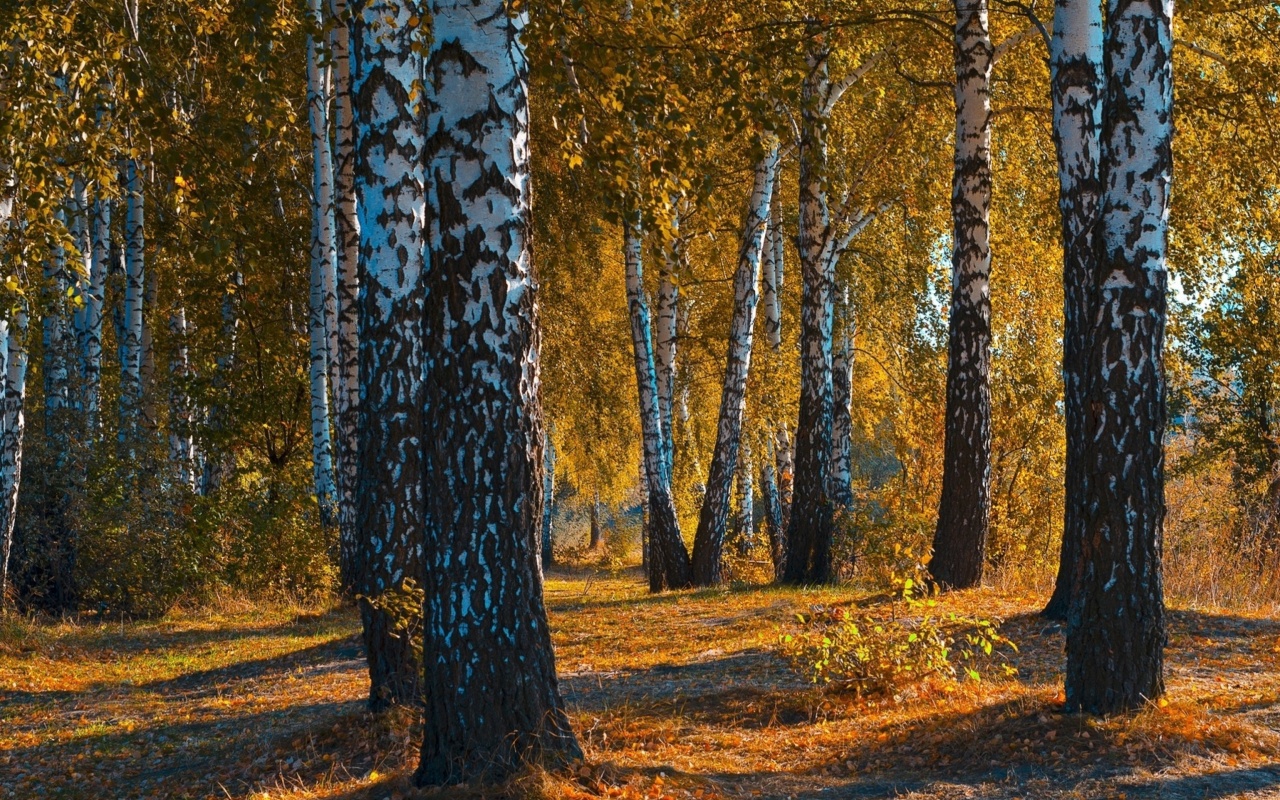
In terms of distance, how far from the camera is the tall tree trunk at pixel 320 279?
13633 mm

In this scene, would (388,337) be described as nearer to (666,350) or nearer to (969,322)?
(969,322)

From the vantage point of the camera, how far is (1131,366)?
19.7 ft

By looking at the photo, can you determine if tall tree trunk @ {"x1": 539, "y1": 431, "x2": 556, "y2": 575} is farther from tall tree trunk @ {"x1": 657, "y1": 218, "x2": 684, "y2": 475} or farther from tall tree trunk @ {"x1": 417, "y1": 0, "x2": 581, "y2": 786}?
tall tree trunk @ {"x1": 417, "y1": 0, "x2": 581, "y2": 786}

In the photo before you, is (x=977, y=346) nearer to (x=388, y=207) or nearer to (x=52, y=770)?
(x=388, y=207)

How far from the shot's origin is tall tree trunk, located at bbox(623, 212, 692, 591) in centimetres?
1655

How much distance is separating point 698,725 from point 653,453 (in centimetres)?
941

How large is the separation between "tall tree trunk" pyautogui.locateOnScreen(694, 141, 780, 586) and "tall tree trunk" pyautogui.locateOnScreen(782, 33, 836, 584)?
1.33 m

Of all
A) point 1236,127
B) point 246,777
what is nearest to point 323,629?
point 246,777

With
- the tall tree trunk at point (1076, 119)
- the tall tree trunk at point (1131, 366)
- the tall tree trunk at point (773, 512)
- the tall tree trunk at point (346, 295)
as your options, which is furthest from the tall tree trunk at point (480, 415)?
the tall tree trunk at point (773, 512)

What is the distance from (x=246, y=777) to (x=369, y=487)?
1.96 m

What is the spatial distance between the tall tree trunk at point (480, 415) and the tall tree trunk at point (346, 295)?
500 cm

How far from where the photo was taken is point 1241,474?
84.2 ft

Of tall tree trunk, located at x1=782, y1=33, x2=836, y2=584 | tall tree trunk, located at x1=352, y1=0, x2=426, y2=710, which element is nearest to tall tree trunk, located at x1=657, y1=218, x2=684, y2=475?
tall tree trunk, located at x1=782, y1=33, x2=836, y2=584

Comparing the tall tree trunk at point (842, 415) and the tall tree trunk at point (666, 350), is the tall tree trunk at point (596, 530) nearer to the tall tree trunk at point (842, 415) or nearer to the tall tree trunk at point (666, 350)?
the tall tree trunk at point (842, 415)
